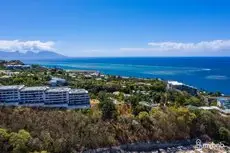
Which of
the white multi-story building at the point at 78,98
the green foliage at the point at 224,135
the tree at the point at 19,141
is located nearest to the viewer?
the tree at the point at 19,141

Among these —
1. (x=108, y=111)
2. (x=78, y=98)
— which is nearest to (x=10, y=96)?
(x=78, y=98)

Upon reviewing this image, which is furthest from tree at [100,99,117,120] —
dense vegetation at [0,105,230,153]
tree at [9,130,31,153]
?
tree at [9,130,31,153]

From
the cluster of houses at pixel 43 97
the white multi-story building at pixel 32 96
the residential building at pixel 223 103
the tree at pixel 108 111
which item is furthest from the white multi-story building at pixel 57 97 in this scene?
the residential building at pixel 223 103

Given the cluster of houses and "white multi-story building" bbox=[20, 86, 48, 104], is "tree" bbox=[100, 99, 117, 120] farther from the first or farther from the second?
"white multi-story building" bbox=[20, 86, 48, 104]

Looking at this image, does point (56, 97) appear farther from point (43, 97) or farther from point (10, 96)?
point (10, 96)

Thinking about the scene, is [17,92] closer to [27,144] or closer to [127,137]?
[27,144]

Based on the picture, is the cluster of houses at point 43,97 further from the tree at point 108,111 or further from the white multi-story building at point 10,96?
the tree at point 108,111

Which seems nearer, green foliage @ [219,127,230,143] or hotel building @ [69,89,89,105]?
green foliage @ [219,127,230,143]

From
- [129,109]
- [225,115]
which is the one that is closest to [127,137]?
[129,109]

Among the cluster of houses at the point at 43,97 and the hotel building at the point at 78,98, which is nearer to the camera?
the cluster of houses at the point at 43,97
